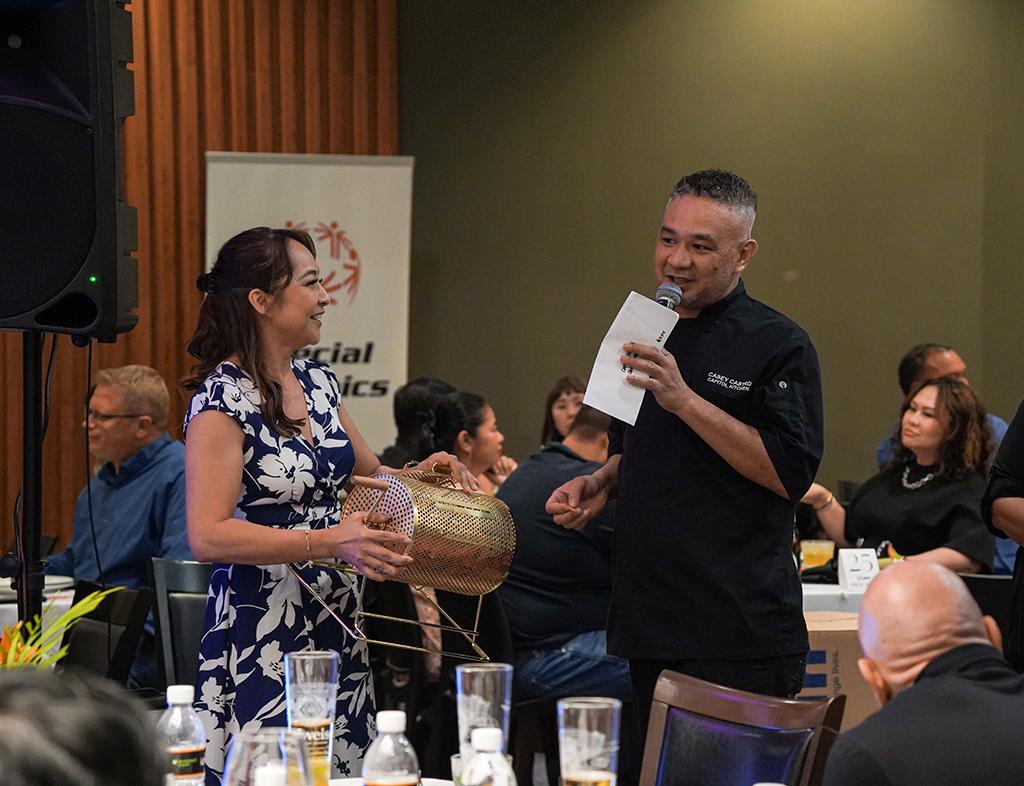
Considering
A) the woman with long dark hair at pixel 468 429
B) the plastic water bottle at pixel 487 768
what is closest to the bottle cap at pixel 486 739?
the plastic water bottle at pixel 487 768

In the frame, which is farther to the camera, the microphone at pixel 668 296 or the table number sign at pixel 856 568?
the table number sign at pixel 856 568

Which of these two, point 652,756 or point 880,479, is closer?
point 652,756

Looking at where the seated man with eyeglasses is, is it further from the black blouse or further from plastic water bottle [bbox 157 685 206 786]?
plastic water bottle [bbox 157 685 206 786]

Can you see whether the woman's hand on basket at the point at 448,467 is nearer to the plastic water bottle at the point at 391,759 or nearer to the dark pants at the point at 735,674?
the dark pants at the point at 735,674

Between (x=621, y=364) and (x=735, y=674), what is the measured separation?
61 centimetres

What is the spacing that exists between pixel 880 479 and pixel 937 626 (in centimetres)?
361

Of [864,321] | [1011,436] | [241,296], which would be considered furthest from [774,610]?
[864,321]

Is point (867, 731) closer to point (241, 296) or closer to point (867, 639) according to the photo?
point (867, 639)

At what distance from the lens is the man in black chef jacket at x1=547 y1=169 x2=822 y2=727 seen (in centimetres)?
259

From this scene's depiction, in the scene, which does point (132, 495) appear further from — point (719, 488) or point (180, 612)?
point (719, 488)

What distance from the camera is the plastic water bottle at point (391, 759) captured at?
164 cm

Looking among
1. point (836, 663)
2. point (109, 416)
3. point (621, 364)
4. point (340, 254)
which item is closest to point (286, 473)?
point (621, 364)

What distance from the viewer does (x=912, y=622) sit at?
5.41 ft

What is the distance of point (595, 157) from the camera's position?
7.82 meters
